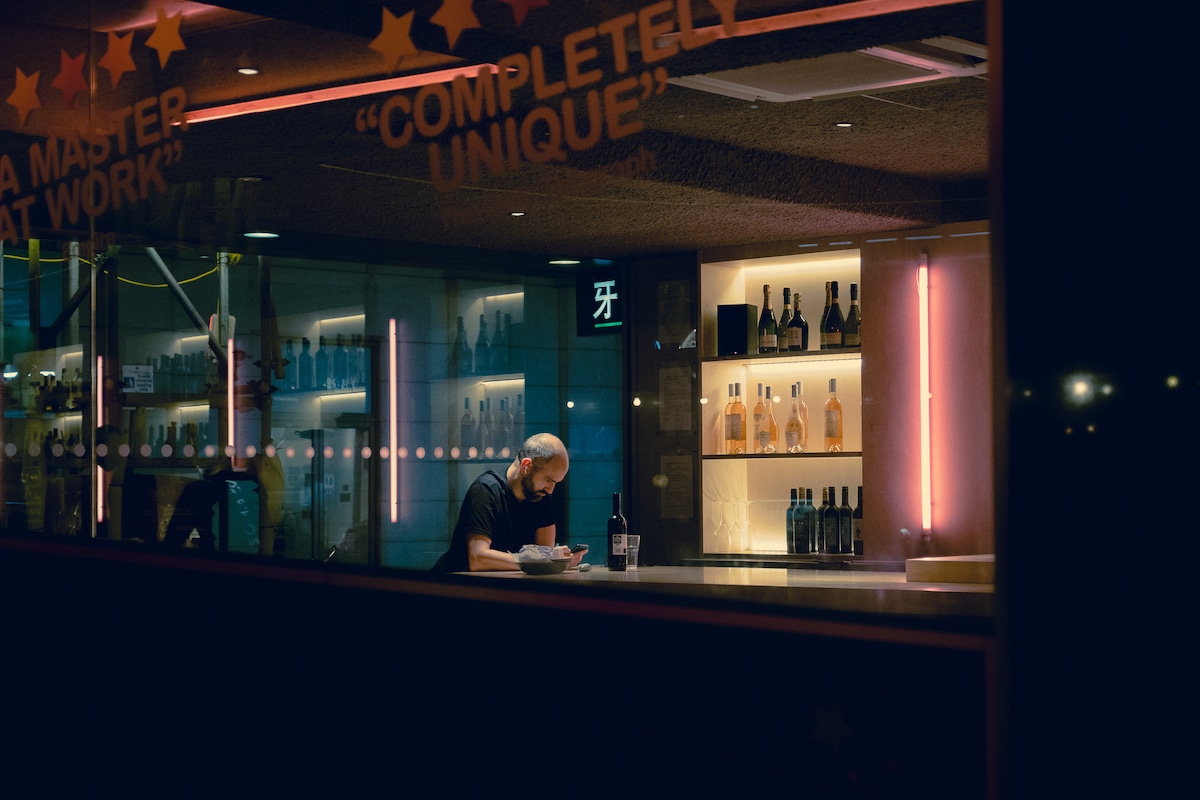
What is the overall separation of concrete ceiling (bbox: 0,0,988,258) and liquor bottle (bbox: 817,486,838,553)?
102 centimetres

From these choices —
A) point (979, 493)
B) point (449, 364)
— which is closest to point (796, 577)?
point (979, 493)

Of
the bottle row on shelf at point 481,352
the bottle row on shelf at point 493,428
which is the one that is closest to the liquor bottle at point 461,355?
the bottle row on shelf at point 481,352

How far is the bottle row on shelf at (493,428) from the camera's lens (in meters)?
6.71

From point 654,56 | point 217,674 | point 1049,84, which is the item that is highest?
point 654,56

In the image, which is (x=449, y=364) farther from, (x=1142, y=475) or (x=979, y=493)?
(x=1142, y=475)

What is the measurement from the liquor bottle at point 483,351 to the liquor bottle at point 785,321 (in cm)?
333

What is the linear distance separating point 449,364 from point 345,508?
213 centimetres

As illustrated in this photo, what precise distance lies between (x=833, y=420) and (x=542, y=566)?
1759 millimetres

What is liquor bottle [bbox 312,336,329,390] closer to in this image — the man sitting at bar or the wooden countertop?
the man sitting at bar

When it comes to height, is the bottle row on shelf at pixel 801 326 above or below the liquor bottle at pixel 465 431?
above

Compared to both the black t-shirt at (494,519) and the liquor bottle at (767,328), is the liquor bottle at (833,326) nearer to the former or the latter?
the liquor bottle at (767,328)

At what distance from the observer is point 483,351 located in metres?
8.83

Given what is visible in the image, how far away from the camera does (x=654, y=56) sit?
212 cm

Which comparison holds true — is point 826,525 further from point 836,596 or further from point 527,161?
point 836,596
